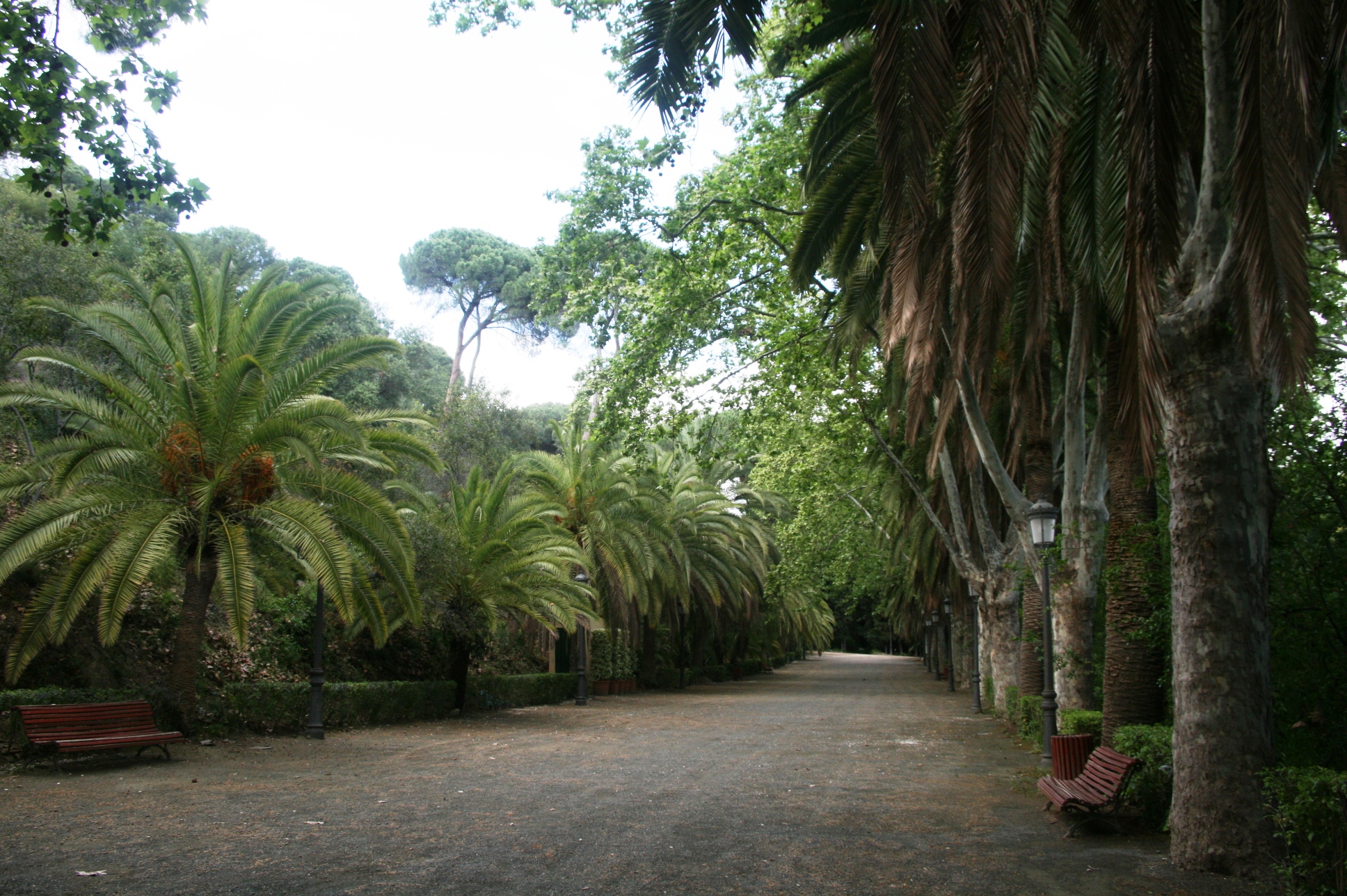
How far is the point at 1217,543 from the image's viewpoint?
6641 mm

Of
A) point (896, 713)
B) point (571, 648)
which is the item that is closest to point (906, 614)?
point (571, 648)

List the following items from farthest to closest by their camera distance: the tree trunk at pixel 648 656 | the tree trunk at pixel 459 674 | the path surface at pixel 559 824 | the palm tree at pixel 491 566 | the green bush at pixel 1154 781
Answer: the tree trunk at pixel 648 656 → the tree trunk at pixel 459 674 → the palm tree at pixel 491 566 → the green bush at pixel 1154 781 → the path surface at pixel 559 824

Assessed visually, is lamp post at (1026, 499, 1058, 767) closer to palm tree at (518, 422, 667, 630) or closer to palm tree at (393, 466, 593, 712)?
palm tree at (393, 466, 593, 712)

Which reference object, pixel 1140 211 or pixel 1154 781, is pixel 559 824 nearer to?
pixel 1154 781

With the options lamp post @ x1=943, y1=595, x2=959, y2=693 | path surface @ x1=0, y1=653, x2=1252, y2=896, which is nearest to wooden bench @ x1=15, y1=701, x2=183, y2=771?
path surface @ x1=0, y1=653, x2=1252, y2=896

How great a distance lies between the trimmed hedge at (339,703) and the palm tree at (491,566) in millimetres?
1273

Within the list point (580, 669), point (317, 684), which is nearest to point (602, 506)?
point (580, 669)

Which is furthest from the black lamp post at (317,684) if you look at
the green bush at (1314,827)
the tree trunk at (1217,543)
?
the green bush at (1314,827)

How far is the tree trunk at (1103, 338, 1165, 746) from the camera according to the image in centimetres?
969

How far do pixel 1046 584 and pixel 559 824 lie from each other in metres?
7.13

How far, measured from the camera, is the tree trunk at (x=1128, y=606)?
31.8 feet

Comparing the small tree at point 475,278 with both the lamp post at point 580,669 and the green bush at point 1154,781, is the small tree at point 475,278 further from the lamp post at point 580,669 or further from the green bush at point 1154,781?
the green bush at point 1154,781

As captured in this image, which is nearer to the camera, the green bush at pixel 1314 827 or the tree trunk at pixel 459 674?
the green bush at pixel 1314 827

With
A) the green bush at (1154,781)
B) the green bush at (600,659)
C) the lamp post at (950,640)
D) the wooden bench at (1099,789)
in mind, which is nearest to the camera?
the wooden bench at (1099,789)
